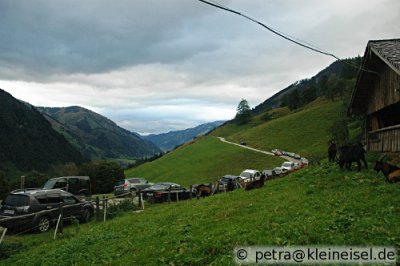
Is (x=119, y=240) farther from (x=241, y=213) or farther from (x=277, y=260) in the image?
(x=277, y=260)

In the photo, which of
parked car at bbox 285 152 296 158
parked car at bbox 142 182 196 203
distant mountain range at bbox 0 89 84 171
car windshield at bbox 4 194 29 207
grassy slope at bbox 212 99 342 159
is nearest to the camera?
car windshield at bbox 4 194 29 207

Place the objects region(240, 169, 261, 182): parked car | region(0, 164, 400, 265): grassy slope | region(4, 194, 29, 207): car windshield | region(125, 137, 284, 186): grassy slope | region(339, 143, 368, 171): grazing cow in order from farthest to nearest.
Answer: region(125, 137, 284, 186): grassy slope, region(240, 169, 261, 182): parked car, region(4, 194, 29, 207): car windshield, region(339, 143, 368, 171): grazing cow, region(0, 164, 400, 265): grassy slope

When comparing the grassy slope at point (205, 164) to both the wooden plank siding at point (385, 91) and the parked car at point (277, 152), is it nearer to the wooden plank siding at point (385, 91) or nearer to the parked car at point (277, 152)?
the parked car at point (277, 152)

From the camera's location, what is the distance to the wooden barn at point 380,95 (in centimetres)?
1567

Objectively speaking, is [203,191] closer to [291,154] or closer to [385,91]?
[385,91]

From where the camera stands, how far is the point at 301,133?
3477 inches

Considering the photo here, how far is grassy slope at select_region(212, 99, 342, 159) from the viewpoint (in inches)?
3093

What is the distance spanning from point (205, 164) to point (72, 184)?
53124 millimetres

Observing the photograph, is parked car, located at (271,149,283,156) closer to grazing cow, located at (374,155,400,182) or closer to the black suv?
the black suv

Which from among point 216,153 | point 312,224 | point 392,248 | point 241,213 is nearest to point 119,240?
point 241,213

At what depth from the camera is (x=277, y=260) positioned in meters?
6.86

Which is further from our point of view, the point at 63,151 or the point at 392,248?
the point at 63,151

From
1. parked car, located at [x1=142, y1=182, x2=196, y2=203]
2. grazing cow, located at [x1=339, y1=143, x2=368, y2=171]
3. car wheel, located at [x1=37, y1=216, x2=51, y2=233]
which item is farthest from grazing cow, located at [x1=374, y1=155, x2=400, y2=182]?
parked car, located at [x1=142, y1=182, x2=196, y2=203]

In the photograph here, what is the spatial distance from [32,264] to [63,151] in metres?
180
